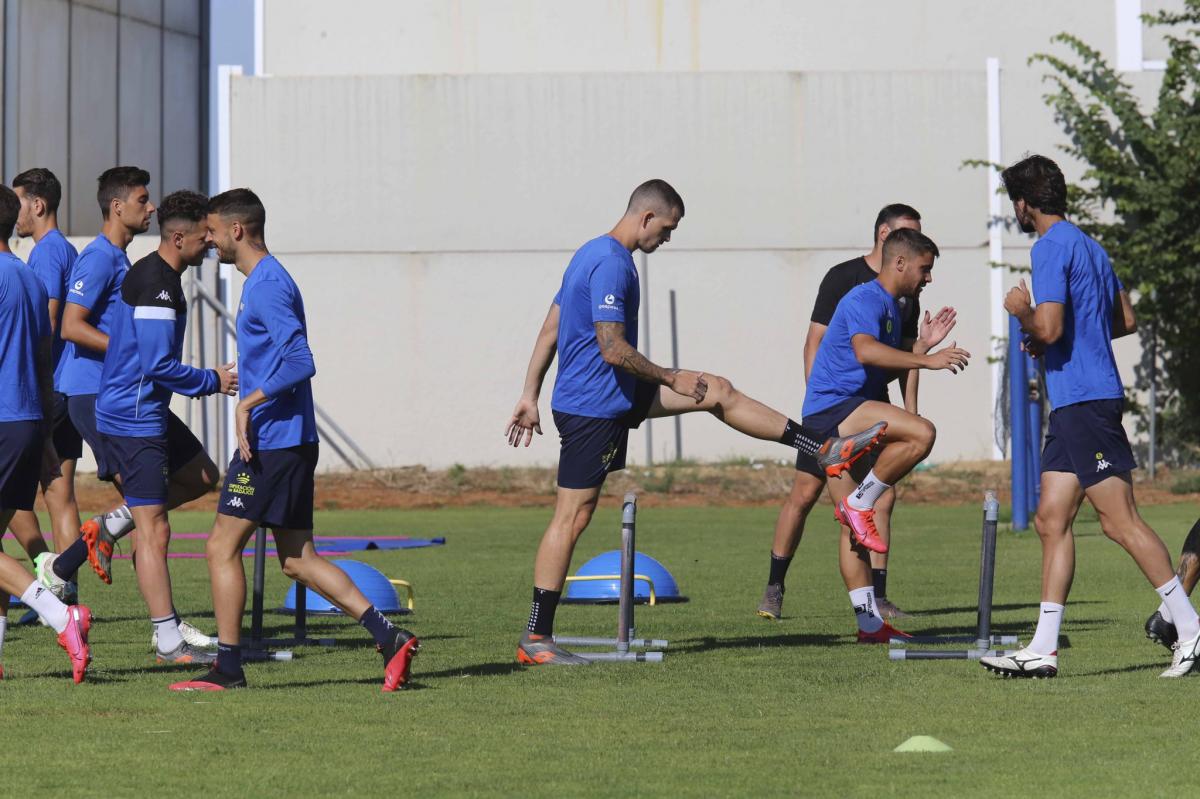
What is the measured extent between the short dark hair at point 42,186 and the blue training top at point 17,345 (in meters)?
1.93

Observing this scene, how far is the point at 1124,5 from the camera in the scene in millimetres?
30547

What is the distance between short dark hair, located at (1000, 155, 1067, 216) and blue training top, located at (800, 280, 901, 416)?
1340 millimetres

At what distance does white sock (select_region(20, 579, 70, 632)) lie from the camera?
25.4 feet

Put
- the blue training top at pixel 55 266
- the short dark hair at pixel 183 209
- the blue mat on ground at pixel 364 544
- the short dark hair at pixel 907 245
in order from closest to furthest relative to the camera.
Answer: the short dark hair at pixel 183 209 < the short dark hair at pixel 907 245 < the blue training top at pixel 55 266 < the blue mat on ground at pixel 364 544

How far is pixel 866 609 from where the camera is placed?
9398mm

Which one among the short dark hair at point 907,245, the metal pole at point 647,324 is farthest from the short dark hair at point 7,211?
the metal pole at point 647,324

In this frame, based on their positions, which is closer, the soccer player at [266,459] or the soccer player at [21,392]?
the soccer player at [266,459]

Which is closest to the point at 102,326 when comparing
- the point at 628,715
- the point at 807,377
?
the point at 807,377

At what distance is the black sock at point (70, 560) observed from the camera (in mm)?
9094

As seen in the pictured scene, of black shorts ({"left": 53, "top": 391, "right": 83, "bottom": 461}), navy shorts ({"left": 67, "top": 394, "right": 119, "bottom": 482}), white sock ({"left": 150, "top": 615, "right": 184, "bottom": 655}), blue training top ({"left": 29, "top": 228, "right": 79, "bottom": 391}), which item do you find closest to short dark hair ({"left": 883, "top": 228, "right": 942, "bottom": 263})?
white sock ({"left": 150, "top": 615, "right": 184, "bottom": 655})

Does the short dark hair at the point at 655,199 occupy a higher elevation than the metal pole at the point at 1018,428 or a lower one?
higher

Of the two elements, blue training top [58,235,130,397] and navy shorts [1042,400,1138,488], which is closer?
navy shorts [1042,400,1138,488]

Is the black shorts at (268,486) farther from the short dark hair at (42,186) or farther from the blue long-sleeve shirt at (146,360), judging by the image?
the short dark hair at (42,186)

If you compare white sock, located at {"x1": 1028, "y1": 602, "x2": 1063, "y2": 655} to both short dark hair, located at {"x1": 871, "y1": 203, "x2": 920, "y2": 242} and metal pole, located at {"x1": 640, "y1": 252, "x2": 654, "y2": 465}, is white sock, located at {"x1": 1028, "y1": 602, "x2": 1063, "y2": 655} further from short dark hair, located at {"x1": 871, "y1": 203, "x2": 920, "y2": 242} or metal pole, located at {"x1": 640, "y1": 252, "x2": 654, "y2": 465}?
metal pole, located at {"x1": 640, "y1": 252, "x2": 654, "y2": 465}
